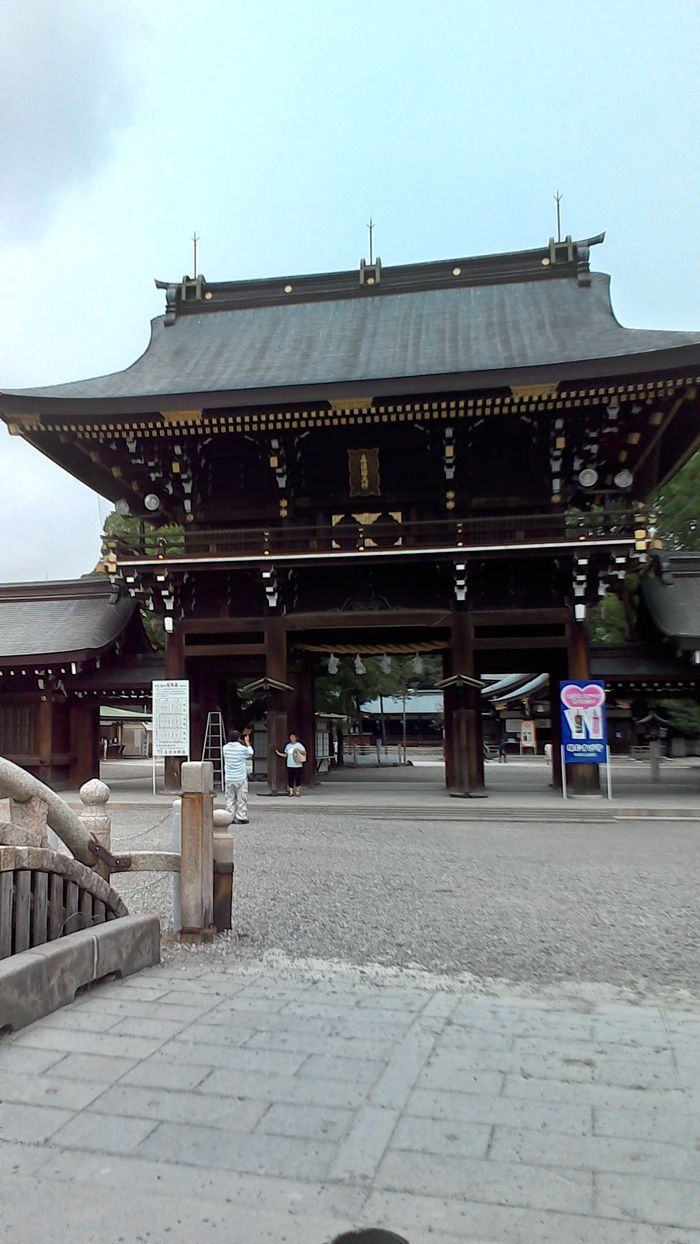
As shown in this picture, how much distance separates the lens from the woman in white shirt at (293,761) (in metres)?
15.0

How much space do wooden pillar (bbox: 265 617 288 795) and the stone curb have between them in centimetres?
1082

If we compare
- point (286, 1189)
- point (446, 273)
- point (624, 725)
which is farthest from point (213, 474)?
point (624, 725)

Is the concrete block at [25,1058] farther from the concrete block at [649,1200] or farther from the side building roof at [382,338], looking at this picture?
the side building roof at [382,338]

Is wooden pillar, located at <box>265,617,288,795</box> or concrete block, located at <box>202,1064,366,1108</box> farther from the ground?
wooden pillar, located at <box>265,617,288,795</box>

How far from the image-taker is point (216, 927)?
5617 millimetres

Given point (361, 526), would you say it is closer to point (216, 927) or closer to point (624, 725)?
point (216, 927)

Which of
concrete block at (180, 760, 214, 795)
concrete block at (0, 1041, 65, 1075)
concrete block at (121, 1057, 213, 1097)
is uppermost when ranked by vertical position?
concrete block at (180, 760, 214, 795)

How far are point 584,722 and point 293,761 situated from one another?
533 cm

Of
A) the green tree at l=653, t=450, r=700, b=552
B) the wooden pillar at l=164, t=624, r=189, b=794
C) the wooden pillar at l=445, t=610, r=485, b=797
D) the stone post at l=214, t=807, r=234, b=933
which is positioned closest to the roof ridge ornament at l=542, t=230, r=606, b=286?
the green tree at l=653, t=450, r=700, b=552

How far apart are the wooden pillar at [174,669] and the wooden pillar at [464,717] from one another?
550 centimetres

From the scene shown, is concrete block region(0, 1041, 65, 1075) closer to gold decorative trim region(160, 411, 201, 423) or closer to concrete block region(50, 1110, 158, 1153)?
concrete block region(50, 1110, 158, 1153)

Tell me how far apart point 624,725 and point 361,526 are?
2395 centimetres

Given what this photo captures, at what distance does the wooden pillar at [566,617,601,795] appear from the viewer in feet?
49.3

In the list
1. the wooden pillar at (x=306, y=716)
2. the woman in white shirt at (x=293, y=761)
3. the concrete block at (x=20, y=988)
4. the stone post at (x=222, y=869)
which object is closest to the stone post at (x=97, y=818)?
the stone post at (x=222, y=869)
